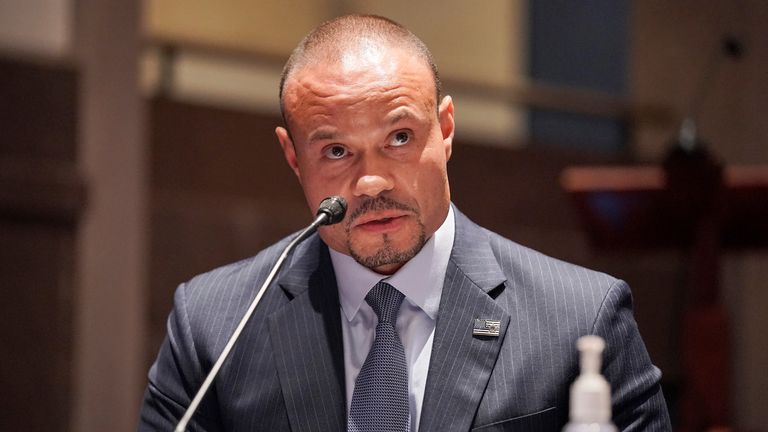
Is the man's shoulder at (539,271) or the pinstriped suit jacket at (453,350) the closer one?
the pinstriped suit jacket at (453,350)

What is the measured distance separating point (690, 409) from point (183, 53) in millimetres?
3744

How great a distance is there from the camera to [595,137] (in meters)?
7.44

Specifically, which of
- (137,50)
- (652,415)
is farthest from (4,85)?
(652,415)

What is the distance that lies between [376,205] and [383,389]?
1.05 ft

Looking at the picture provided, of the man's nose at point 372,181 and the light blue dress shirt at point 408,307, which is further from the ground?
the man's nose at point 372,181

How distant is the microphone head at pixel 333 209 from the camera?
1936 mm

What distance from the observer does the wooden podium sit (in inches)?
144

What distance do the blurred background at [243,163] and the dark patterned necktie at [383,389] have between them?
1.82 metres

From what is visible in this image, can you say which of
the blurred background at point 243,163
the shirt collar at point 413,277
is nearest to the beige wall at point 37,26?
the blurred background at point 243,163

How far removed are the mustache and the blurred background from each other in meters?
1.86

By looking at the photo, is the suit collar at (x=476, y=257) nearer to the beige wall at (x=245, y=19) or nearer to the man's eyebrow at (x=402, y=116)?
the man's eyebrow at (x=402, y=116)

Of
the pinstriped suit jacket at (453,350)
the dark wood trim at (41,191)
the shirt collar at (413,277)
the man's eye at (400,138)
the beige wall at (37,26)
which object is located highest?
the beige wall at (37,26)

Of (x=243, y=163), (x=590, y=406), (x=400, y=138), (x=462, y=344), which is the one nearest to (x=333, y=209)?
(x=400, y=138)

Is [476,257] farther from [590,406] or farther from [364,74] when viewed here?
[590,406]
